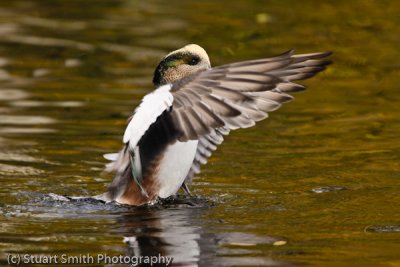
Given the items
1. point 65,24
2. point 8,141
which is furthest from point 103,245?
point 65,24

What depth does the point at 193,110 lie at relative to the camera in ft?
24.5

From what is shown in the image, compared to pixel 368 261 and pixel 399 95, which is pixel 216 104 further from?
pixel 399 95

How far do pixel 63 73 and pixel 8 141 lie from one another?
341 cm

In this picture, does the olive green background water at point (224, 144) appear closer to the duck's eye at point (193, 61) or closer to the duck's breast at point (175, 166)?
the duck's breast at point (175, 166)

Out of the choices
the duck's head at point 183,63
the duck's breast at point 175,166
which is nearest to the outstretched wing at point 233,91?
A: the duck's breast at point 175,166

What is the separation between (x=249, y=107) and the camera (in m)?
7.65

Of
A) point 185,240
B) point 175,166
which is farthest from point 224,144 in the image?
point 185,240

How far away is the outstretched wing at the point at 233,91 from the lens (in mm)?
7332

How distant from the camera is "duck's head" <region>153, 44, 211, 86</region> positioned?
878cm

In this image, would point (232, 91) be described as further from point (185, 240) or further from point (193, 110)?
point (185, 240)

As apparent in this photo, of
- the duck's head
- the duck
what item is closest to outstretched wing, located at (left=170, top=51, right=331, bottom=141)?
the duck

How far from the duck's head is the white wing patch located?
3.53 ft

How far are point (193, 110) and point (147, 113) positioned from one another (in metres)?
0.32

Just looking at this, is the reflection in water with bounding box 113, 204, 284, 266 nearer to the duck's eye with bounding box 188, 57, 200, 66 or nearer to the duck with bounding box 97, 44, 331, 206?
the duck with bounding box 97, 44, 331, 206
